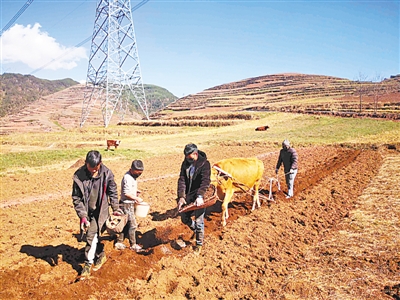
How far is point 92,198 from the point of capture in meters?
4.68

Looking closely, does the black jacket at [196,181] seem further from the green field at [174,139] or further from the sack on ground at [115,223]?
the green field at [174,139]

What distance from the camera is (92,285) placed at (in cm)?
450

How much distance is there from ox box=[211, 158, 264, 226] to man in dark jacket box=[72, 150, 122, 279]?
8.85ft

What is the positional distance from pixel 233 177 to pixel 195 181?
217 cm

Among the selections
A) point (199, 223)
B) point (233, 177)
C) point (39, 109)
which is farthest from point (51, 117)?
point (199, 223)

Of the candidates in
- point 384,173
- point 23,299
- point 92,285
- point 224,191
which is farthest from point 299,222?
point 384,173

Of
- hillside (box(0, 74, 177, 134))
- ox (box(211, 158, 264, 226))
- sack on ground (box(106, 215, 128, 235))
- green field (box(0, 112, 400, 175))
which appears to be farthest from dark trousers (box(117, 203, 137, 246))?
hillside (box(0, 74, 177, 134))

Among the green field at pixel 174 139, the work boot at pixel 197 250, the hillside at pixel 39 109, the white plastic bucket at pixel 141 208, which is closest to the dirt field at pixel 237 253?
the work boot at pixel 197 250

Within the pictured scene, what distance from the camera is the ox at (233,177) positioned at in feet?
23.2

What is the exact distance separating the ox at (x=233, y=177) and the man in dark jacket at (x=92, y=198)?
8.85 feet

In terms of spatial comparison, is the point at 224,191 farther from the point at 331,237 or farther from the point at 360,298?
the point at 360,298

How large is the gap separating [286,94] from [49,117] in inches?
2674

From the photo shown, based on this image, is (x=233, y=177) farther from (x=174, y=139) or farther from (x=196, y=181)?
(x=174, y=139)

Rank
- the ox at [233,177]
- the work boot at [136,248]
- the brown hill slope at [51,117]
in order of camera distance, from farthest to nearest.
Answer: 1. the brown hill slope at [51,117]
2. the ox at [233,177]
3. the work boot at [136,248]
